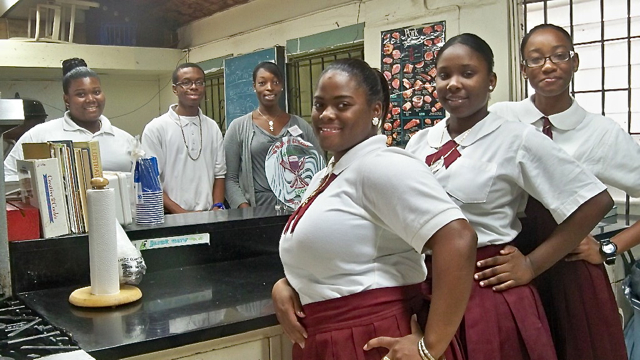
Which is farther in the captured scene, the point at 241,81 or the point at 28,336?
the point at 241,81

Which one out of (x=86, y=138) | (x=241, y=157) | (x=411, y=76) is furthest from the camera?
(x=411, y=76)

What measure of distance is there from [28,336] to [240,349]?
1.58 ft

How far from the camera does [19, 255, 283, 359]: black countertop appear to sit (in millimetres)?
1261

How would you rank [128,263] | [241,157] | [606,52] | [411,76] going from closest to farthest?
[128,263]
[241,157]
[606,52]
[411,76]

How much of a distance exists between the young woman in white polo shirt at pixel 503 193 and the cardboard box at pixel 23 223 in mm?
1147

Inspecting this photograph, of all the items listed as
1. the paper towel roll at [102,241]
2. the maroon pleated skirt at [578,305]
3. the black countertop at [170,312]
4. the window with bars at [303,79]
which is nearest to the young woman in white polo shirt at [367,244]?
the black countertop at [170,312]

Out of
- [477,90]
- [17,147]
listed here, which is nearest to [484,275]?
[477,90]

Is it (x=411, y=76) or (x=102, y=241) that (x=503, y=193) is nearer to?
(x=102, y=241)

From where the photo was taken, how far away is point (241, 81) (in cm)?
578

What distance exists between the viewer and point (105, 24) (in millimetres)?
7094

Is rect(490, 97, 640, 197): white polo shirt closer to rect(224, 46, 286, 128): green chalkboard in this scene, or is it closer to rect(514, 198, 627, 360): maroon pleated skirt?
rect(514, 198, 627, 360): maroon pleated skirt

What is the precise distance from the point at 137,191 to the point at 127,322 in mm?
648

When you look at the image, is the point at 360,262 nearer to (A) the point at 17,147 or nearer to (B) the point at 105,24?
(A) the point at 17,147

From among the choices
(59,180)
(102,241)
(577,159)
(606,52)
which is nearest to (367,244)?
(102,241)
